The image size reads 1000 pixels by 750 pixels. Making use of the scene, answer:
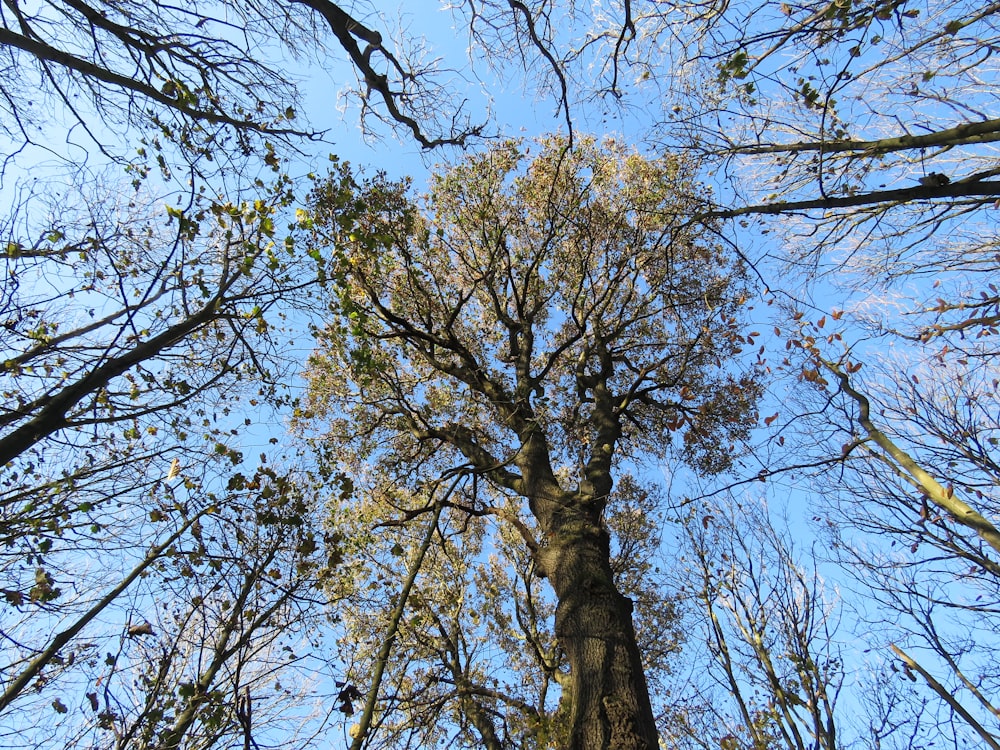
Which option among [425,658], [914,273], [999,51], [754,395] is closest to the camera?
[999,51]

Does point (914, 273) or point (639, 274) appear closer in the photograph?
point (914, 273)

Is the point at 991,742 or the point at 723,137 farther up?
→ the point at 723,137

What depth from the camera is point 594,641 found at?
386cm

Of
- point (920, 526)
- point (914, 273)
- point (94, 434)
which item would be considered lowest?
point (94, 434)

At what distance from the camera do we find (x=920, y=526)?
23.9ft

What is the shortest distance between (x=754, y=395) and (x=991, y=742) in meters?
5.05

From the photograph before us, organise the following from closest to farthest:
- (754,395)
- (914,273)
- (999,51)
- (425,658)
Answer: (999,51) < (914,273) < (754,395) < (425,658)

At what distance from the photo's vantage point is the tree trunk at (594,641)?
3.35m

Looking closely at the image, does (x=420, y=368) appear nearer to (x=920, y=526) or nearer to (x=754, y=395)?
(x=754, y=395)

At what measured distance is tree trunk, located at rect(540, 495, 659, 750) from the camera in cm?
335

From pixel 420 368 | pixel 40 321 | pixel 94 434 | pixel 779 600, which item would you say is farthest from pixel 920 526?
pixel 40 321

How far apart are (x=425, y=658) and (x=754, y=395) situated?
23.7ft

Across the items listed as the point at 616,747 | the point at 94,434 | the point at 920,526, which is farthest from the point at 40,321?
the point at 920,526

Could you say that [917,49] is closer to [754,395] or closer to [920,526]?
[754,395]
